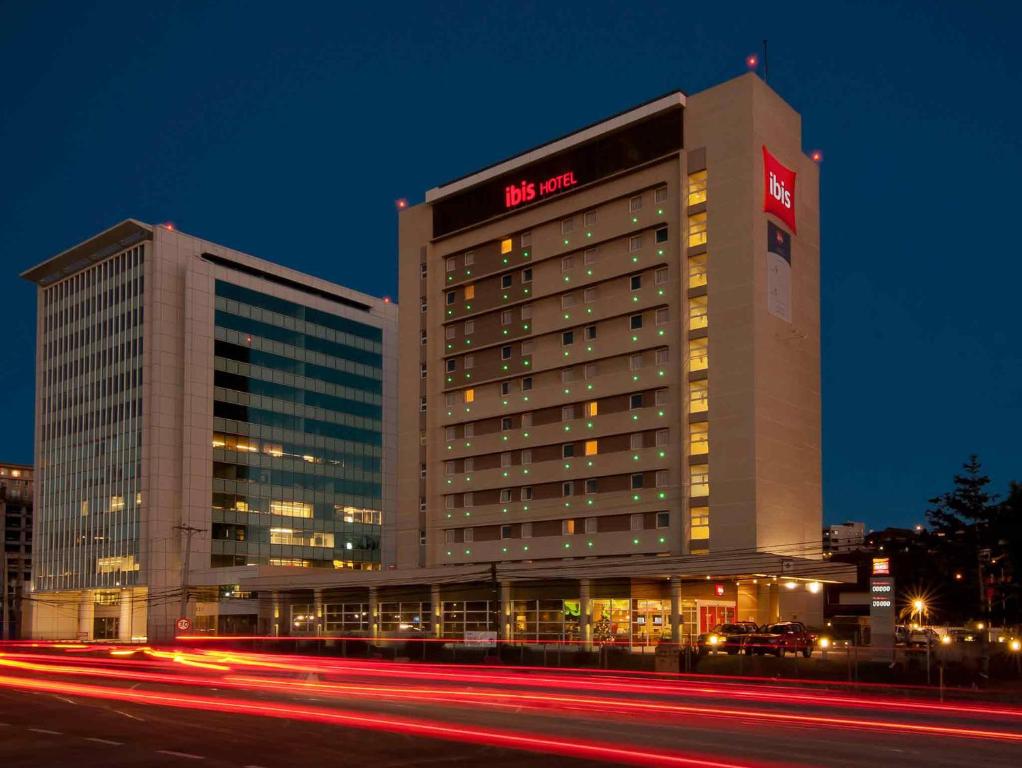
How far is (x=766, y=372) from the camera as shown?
229 feet

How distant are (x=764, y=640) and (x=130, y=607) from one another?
7080 centimetres

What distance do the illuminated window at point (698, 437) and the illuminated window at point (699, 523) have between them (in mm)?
3649

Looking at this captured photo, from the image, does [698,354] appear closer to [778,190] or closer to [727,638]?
[778,190]

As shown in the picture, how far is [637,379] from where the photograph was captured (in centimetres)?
7462

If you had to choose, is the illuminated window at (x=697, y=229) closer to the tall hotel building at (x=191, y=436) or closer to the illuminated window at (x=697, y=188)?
the illuminated window at (x=697, y=188)

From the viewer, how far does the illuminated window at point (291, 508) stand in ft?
361

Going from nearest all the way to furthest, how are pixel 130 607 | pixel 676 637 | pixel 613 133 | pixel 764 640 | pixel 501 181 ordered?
pixel 764 640 → pixel 676 637 → pixel 613 133 → pixel 501 181 → pixel 130 607

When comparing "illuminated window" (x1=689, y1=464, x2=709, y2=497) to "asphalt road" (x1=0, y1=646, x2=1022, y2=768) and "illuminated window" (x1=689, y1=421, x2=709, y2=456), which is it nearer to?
"illuminated window" (x1=689, y1=421, x2=709, y2=456)

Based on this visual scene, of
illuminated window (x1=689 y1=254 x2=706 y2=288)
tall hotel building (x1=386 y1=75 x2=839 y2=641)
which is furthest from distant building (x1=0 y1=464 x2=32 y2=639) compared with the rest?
illuminated window (x1=689 y1=254 x2=706 y2=288)

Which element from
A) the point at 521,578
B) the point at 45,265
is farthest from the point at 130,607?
the point at 521,578

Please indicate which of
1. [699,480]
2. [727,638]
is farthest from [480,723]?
[699,480]

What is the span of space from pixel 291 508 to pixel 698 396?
177ft

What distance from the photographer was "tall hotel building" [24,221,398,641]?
335 feet

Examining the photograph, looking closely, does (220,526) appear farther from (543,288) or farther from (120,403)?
(543,288)
